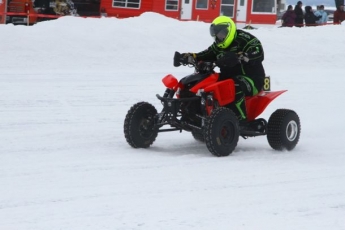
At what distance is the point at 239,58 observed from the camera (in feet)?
27.8

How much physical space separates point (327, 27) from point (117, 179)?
1778 centimetres

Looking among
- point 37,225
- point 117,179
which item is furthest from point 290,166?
point 37,225

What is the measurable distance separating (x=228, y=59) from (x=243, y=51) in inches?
15.1

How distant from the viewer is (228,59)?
8.34 metres

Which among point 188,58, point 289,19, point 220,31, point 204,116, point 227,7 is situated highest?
point 227,7

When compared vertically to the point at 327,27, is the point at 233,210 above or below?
below

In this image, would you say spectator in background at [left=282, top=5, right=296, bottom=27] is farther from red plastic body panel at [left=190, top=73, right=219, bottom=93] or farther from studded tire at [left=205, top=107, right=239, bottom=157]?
studded tire at [left=205, top=107, right=239, bottom=157]

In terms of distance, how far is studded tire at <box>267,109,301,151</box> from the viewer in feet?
28.8

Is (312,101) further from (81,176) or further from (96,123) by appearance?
(81,176)

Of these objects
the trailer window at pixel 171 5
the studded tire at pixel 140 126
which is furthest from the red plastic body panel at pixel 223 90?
the trailer window at pixel 171 5

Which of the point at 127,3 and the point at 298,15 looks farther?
the point at 127,3

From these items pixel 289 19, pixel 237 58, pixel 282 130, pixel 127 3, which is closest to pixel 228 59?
pixel 237 58

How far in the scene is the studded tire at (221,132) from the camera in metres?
7.97

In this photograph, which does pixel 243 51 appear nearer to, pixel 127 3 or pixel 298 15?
pixel 298 15
